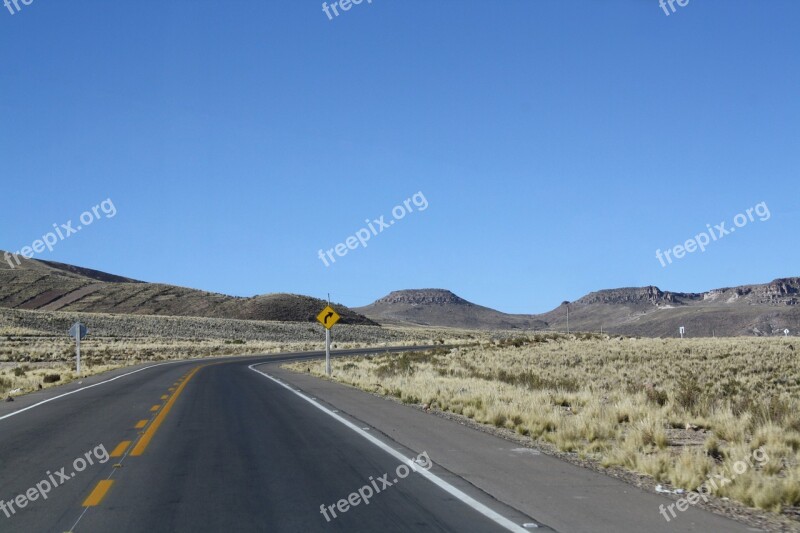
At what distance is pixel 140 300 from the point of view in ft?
504

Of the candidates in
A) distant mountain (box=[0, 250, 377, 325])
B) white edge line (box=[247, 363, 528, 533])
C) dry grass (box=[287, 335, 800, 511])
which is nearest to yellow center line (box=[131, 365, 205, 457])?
white edge line (box=[247, 363, 528, 533])

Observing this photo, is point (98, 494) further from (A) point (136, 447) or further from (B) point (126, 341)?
(B) point (126, 341)

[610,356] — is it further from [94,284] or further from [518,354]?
[94,284]

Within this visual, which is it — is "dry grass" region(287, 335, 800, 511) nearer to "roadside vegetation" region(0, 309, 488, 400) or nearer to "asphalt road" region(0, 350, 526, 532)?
"asphalt road" region(0, 350, 526, 532)

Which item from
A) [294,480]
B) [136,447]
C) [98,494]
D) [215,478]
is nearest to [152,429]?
[136,447]

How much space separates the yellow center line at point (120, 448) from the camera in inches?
420

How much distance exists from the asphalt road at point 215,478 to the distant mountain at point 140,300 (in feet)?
449

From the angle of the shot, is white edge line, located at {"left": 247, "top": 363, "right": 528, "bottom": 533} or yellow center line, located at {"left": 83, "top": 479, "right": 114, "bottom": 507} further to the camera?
yellow center line, located at {"left": 83, "top": 479, "right": 114, "bottom": 507}

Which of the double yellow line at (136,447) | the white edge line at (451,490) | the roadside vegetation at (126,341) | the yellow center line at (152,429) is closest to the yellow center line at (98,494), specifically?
the double yellow line at (136,447)

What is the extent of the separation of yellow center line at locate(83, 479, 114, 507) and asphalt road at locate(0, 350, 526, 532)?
0.02 meters

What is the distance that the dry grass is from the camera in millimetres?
9195

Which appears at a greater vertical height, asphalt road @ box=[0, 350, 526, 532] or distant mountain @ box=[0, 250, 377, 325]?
distant mountain @ box=[0, 250, 377, 325]

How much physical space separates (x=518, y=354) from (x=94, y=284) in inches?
5759

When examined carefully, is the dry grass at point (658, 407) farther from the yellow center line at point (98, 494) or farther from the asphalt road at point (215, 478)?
the yellow center line at point (98, 494)
